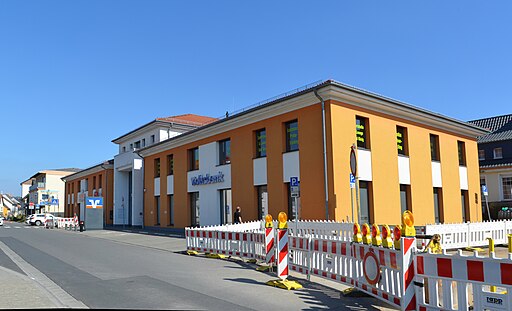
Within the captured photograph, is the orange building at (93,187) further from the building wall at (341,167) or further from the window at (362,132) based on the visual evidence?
the window at (362,132)

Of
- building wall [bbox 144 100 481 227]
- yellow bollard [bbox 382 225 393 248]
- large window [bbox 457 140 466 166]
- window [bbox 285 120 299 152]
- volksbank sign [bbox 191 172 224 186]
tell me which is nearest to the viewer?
yellow bollard [bbox 382 225 393 248]

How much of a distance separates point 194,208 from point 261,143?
27.1ft

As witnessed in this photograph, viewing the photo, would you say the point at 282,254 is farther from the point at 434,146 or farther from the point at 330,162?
the point at 434,146

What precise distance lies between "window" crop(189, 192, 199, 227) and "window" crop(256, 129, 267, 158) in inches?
286

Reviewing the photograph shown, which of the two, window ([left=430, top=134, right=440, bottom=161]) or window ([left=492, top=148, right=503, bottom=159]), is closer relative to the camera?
window ([left=430, top=134, right=440, bottom=161])

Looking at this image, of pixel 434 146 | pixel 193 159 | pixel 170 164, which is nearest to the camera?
pixel 434 146

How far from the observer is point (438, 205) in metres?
24.2

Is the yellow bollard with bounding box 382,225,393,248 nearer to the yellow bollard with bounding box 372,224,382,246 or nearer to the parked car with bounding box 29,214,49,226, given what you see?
the yellow bollard with bounding box 372,224,382,246

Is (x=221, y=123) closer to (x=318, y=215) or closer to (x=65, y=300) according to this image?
(x=318, y=215)

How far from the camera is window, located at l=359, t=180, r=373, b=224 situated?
19344 mm

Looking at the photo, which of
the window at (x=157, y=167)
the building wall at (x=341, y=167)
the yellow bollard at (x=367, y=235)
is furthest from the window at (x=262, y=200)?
the yellow bollard at (x=367, y=235)

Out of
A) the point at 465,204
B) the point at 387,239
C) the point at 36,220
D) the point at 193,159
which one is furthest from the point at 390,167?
the point at 36,220

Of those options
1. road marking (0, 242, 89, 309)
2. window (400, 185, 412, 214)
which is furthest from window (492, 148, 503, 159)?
road marking (0, 242, 89, 309)

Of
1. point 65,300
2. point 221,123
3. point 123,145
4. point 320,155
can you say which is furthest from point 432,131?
point 123,145
